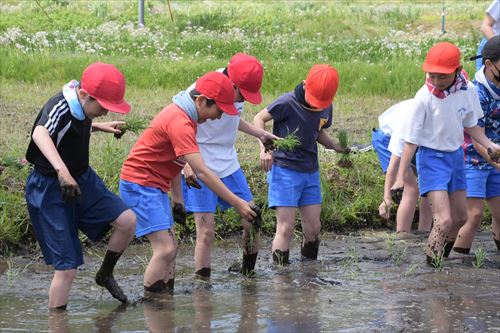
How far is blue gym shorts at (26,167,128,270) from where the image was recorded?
5770mm

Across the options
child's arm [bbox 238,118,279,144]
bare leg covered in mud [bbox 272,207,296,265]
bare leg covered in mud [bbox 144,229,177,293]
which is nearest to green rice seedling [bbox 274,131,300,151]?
child's arm [bbox 238,118,279,144]

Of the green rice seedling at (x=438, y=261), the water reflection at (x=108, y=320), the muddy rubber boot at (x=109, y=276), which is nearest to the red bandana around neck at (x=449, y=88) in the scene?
the green rice seedling at (x=438, y=261)

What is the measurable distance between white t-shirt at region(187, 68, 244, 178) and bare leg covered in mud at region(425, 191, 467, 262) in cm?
140

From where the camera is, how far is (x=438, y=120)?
707cm

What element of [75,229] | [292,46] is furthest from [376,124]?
[292,46]

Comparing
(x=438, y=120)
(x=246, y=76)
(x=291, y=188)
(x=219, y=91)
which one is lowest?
(x=291, y=188)

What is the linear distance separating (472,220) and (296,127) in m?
1.55

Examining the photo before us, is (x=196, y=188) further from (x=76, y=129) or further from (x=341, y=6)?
(x=341, y=6)

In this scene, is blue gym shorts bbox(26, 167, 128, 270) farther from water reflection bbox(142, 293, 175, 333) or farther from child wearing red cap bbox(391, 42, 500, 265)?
child wearing red cap bbox(391, 42, 500, 265)

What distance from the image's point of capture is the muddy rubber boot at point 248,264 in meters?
7.10

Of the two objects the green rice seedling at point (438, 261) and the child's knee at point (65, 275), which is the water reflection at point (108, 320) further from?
the green rice seedling at point (438, 261)

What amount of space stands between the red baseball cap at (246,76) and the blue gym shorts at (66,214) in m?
1.19

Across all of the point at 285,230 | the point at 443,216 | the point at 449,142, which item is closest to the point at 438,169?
the point at 449,142

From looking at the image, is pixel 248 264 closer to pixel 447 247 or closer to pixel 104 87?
pixel 447 247
